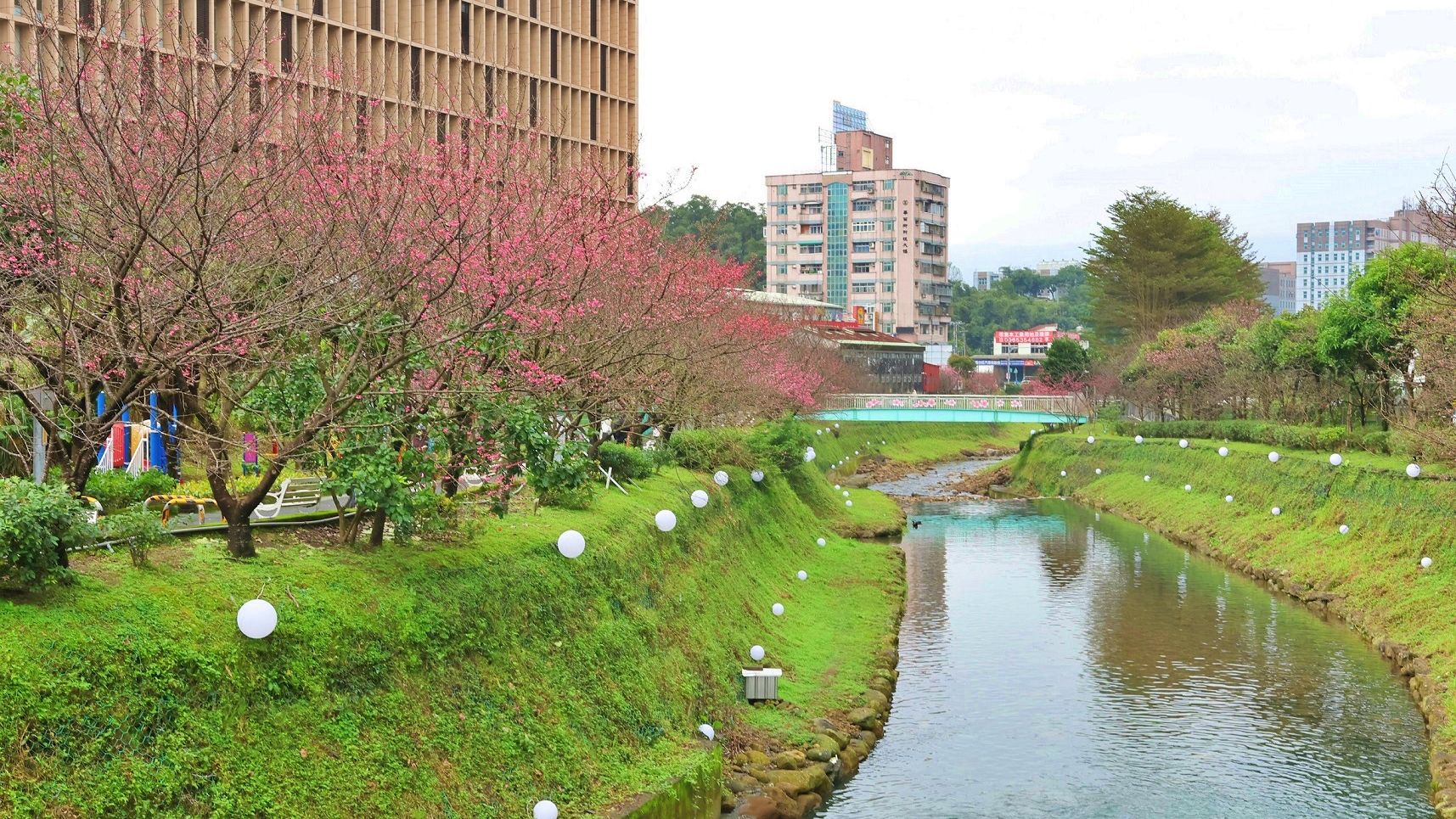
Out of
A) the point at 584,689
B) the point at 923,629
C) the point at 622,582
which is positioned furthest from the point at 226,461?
the point at 923,629

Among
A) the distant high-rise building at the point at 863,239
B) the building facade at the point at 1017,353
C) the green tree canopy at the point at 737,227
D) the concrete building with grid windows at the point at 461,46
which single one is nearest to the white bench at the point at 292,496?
the concrete building with grid windows at the point at 461,46

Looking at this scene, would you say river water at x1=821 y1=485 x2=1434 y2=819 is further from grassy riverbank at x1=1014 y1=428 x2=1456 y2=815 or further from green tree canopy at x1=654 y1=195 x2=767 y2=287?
green tree canopy at x1=654 y1=195 x2=767 y2=287

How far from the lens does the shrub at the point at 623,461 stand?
3181 centimetres

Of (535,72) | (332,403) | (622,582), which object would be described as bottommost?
(622,582)

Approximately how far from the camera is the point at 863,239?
433 feet

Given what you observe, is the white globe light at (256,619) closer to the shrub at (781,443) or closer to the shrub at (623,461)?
the shrub at (623,461)

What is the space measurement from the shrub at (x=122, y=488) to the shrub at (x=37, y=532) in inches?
314

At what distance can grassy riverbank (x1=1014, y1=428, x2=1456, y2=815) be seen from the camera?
102ft

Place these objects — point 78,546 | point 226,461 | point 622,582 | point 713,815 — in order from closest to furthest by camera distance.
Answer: point 78,546 → point 226,461 → point 713,815 → point 622,582

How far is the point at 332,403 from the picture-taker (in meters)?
17.2

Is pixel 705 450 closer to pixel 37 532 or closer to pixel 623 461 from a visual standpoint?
pixel 623 461

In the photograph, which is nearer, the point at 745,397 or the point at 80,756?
the point at 80,756

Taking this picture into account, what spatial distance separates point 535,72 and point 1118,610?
4133 centimetres

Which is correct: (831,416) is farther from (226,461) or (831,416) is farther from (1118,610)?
(226,461)
